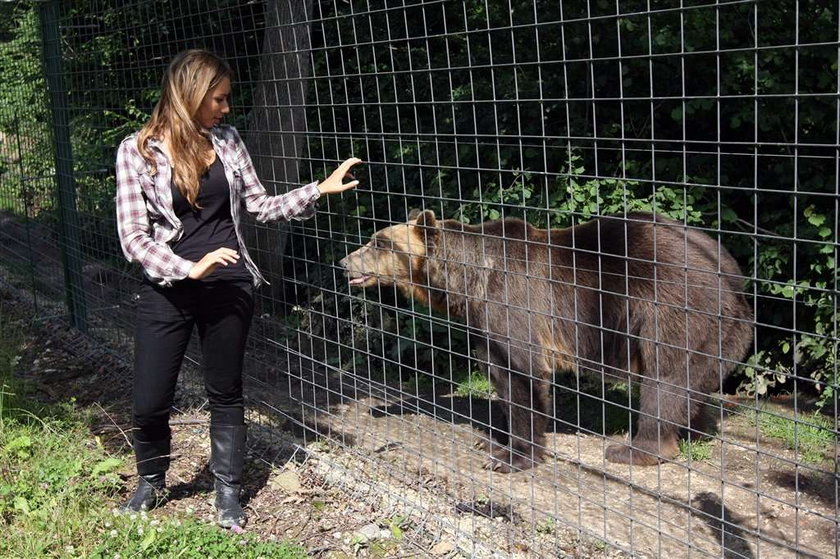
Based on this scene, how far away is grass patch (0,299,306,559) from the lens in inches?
166

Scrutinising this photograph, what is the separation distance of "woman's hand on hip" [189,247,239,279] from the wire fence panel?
707mm

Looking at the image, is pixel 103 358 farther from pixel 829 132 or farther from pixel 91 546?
pixel 829 132

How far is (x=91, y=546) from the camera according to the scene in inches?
169

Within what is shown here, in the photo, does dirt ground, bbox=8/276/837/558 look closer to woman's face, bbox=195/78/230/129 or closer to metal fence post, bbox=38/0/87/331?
woman's face, bbox=195/78/230/129

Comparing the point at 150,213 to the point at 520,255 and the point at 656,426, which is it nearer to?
the point at 520,255

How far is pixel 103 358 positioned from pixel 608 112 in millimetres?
4932

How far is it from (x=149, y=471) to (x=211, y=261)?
148cm

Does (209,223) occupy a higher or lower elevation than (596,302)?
higher

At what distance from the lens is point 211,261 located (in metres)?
4.14

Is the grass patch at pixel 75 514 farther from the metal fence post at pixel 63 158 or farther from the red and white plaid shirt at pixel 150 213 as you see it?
the metal fence post at pixel 63 158

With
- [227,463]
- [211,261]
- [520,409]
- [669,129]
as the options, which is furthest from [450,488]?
[669,129]

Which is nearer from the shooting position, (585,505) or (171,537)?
(171,537)

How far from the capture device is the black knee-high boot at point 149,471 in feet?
16.0

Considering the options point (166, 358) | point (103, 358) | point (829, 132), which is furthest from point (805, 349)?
point (103, 358)
